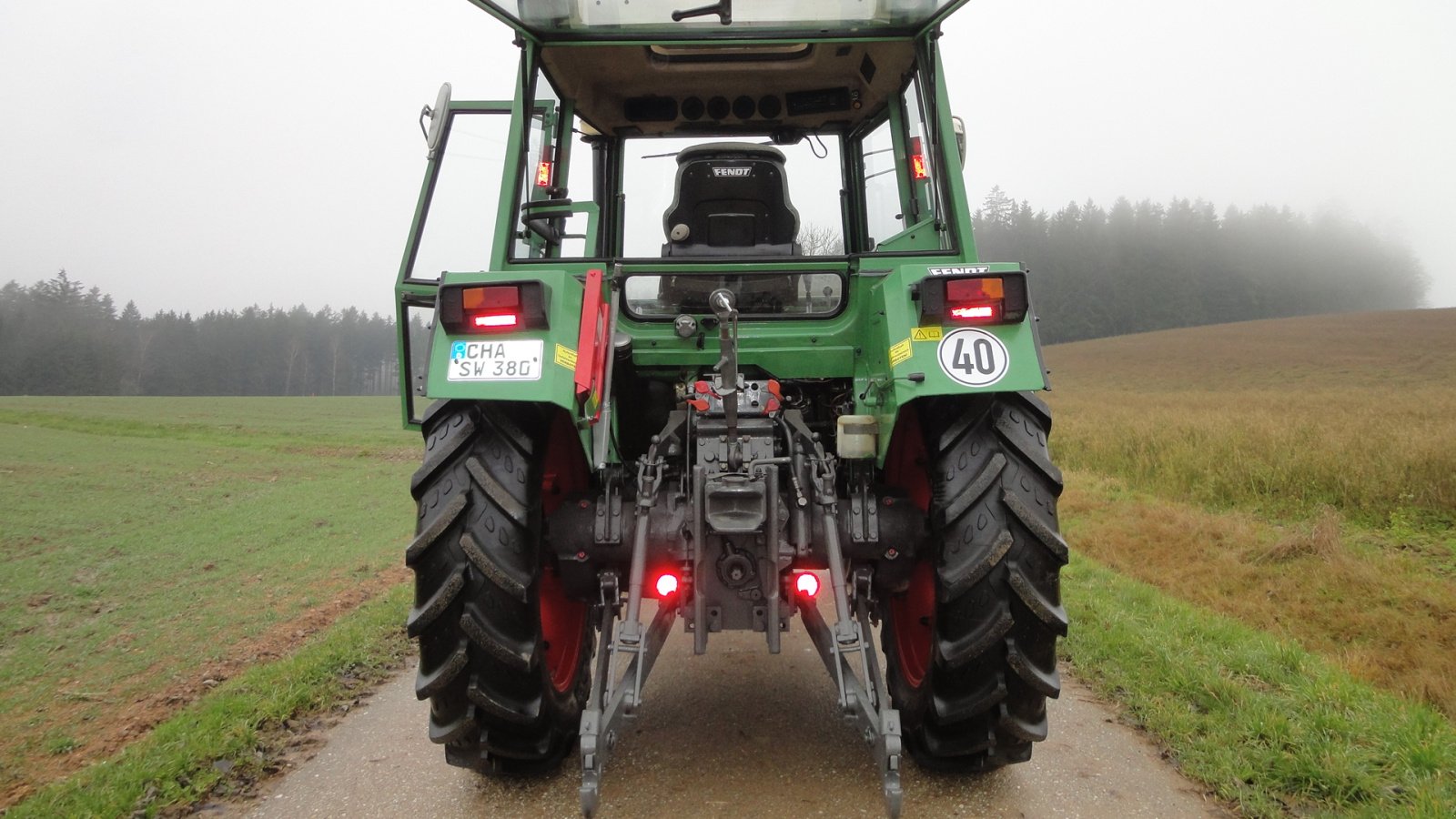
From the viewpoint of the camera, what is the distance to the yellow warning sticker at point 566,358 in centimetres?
242

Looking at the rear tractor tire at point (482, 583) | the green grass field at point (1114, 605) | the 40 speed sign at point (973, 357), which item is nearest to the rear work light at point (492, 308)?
the rear tractor tire at point (482, 583)

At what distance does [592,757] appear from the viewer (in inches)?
83.0

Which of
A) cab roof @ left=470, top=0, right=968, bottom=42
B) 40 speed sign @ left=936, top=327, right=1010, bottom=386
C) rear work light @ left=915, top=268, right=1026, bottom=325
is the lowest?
40 speed sign @ left=936, top=327, right=1010, bottom=386

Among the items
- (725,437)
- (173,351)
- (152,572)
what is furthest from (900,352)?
(173,351)

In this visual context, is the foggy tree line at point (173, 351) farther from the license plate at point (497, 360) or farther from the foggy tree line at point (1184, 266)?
the license plate at point (497, 360)

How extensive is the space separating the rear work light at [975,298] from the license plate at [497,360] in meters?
1.11

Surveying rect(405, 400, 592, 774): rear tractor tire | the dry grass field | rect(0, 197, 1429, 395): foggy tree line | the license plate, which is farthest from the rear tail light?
rect(0, 197, 1429, 395): foggy tree line

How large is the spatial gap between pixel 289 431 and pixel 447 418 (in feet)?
90.5

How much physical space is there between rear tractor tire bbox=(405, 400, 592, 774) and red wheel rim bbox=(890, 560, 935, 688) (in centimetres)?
126

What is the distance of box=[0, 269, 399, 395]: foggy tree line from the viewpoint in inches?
2418

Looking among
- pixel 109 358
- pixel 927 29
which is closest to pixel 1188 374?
pixel 927 29

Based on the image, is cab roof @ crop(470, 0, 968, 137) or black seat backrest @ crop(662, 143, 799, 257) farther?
black seat backrest @ crop(662, 143, 799, 257)

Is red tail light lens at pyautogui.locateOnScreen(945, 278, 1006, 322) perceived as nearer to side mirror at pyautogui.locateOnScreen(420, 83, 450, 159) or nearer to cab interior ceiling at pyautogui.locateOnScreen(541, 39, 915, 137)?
cab interior ceiling at pyautogui.locateOnScreen(541, 39, 915, 137)

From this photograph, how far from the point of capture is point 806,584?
2.62 m
